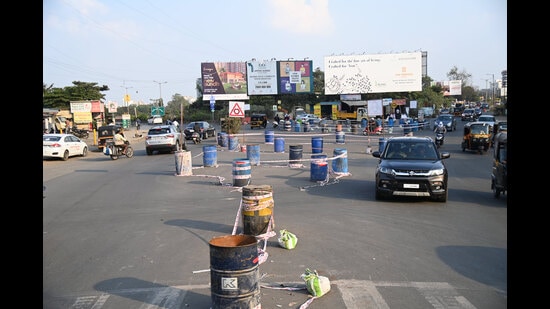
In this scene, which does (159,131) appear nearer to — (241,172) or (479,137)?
(241,172)

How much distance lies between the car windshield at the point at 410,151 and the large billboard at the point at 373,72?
44.4m

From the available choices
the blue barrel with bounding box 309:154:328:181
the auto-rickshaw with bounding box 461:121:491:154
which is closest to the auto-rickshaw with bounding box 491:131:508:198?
the blue barrel with bounding box 309:154:328:181

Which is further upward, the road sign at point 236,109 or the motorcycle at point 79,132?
the road sign at point 236,109

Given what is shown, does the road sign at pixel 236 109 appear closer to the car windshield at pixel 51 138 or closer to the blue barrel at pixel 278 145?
the blue barrel at pixel 278 145

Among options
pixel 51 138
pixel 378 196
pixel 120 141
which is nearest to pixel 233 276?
pixel 378 196

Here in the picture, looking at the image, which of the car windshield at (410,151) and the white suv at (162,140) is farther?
the white suv at (162,140)

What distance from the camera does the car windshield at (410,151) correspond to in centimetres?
1282

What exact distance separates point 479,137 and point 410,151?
13.4 m

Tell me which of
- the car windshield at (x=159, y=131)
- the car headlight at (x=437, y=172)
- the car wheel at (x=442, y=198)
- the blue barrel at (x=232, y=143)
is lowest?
the car wheel at (x=442, y=198)

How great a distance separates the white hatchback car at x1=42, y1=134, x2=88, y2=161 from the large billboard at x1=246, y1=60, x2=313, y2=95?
34.8 m

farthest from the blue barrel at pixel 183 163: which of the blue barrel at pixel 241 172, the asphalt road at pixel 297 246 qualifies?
the blue barrel at pixel 241 172

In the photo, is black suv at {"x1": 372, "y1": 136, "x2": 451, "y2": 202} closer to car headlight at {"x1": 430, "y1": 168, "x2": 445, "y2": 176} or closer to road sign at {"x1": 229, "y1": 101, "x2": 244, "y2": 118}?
car headlight at {"x1": 430, "y1": 168, "x2": 445, "y2": 176}
